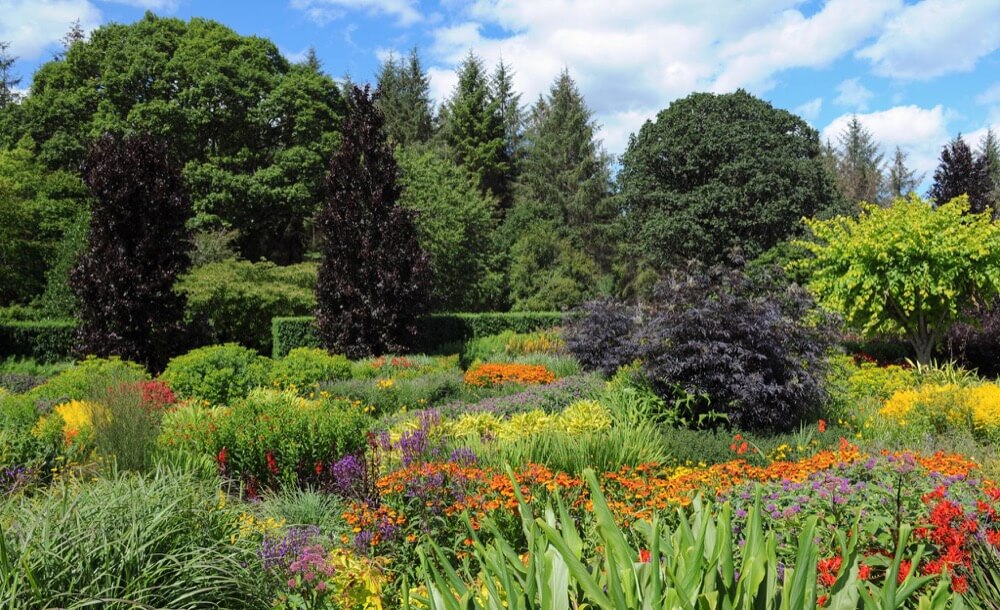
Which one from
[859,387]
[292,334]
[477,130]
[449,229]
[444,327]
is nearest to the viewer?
[859,387]

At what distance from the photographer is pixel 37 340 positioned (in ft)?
60.7

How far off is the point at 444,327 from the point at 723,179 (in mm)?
12765

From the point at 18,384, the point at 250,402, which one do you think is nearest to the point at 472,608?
the point at 250,402

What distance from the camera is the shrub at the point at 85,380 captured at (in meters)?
8.94

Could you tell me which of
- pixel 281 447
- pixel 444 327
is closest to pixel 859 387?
pixel 281 447

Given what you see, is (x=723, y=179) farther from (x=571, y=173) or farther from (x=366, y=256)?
(x=366, y=256)

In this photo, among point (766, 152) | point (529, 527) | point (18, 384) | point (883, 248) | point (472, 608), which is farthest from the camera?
point (766, 152)

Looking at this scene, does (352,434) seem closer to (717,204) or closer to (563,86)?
(717,204)

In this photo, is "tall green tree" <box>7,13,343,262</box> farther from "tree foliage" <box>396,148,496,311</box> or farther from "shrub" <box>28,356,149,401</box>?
"shrub" <box>28,356,149,401</box>

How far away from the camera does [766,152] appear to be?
24281 mm

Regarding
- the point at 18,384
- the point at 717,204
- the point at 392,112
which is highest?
the point at 392,112

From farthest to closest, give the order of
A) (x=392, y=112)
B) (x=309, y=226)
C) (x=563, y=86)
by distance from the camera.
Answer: (x=392, y=112) → (x=563, y=86) → (x=309, y=226)

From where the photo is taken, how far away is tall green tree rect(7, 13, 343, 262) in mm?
23500

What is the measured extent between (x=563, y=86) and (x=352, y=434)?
31307 mm
